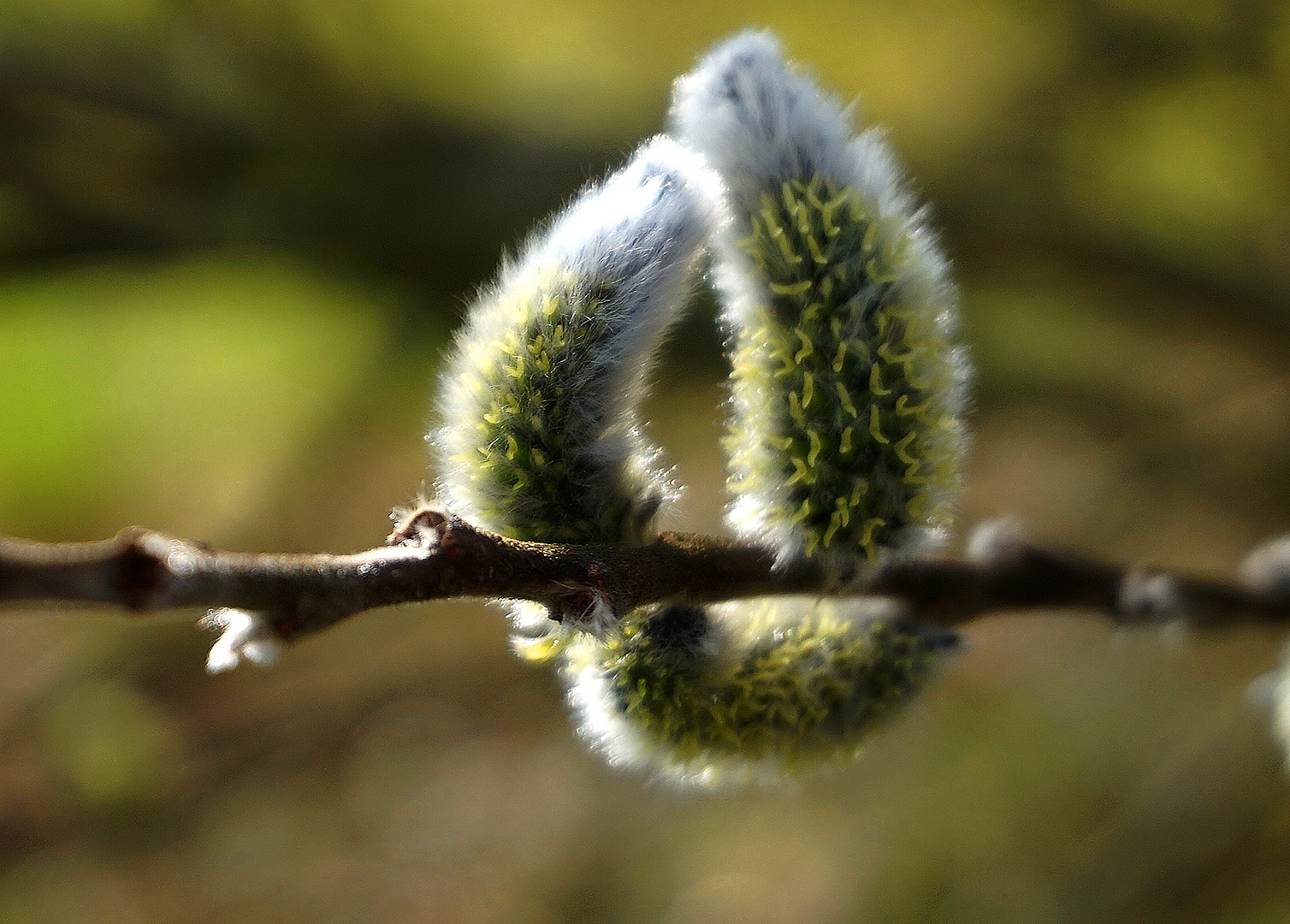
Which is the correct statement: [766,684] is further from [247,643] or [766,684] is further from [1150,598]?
[1150,598]

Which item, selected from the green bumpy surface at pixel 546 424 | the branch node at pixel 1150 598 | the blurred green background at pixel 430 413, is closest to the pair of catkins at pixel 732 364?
the green bumpy surface at pixel 546 424

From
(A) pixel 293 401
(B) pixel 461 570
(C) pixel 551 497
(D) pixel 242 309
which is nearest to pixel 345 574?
(B) pixel 461 570

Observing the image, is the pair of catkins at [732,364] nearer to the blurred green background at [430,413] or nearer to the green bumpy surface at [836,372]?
the green bumpy surface at [836,372]

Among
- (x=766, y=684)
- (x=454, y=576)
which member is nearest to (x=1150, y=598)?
(x=766, y=684)

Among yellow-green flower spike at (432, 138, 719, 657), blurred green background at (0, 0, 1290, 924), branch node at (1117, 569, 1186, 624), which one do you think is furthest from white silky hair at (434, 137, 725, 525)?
blurred green background at (0, 0, 1290, 924)

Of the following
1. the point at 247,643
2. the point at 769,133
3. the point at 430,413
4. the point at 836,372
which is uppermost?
the point at 430,413

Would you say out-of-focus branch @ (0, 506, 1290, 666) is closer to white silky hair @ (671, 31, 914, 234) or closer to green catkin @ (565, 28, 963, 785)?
green catkin @ (565, 28, 963, 785)
